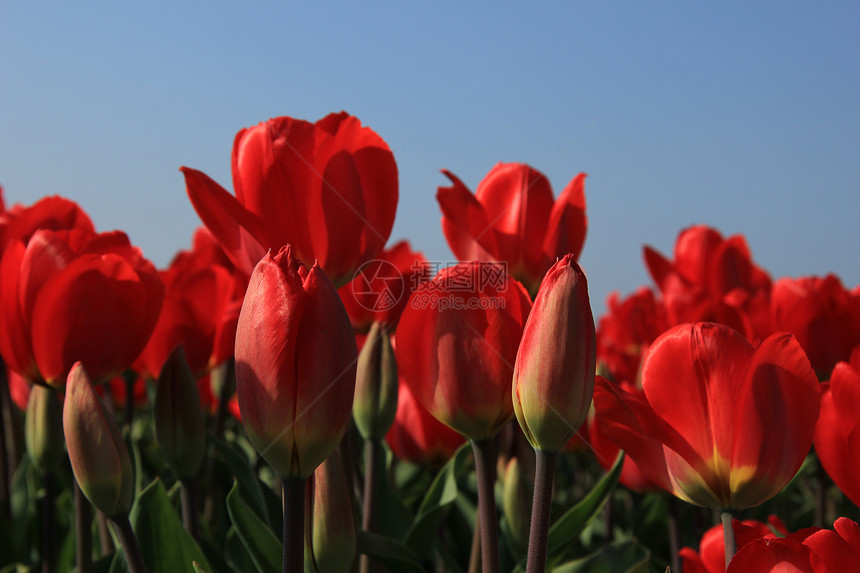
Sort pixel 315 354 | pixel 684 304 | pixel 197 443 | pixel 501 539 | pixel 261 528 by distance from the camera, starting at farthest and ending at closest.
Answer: pixel 684 304 < pixel 501 539 < pixel 197 443 < pixel 261 528 < pixel 315 354

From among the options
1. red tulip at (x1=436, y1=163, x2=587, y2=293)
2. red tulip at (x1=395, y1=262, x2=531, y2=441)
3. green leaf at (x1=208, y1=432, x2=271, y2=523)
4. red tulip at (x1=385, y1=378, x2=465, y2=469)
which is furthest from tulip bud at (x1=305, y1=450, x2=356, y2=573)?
red tulip at (x1=385, y1=378, x2=465, y2=469)

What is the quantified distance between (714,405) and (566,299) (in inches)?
6.6

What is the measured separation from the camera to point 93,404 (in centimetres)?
60

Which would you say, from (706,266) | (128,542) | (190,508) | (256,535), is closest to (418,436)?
(190,508)

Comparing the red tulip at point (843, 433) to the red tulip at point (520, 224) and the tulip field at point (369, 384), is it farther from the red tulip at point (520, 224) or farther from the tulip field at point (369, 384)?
the red tulip at point (520, 224)

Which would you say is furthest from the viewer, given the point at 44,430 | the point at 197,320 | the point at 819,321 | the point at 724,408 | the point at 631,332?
the point at 631,332

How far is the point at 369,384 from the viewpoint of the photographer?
91cm

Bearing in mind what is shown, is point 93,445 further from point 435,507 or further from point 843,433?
point 843,433

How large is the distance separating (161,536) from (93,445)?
236 mm

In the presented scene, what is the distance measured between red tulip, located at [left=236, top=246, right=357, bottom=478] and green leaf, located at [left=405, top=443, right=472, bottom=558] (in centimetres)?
41

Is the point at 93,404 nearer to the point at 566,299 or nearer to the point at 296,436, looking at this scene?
the point at 296,436

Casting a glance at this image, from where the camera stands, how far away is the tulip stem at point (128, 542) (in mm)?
625

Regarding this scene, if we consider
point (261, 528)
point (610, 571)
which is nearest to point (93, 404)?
point (261, 528)

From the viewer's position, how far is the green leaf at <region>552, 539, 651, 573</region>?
88 cm
